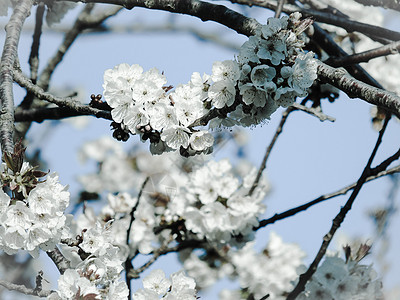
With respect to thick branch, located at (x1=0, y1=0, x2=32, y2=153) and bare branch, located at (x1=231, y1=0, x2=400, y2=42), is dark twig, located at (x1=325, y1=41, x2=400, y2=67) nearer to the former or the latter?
bare branch, located at (x1=231, y1=0, x2=400, y2=42)

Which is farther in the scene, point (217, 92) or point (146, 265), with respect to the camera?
point (146, 265)

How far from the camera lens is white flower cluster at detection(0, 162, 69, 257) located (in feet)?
5.43

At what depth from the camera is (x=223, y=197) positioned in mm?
3295

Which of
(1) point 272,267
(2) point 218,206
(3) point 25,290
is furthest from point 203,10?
(1) point 272,267

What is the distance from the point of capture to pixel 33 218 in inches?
66.4

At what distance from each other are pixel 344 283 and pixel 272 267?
7.73 feet

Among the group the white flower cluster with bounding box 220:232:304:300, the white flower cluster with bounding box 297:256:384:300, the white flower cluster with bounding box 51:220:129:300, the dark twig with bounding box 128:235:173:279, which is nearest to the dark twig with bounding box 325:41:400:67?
the white flower cluster with bounding box 297:256:384:300

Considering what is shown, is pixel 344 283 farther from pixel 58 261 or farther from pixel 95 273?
pixel 58 261

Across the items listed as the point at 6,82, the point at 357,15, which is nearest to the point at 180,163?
the point at 357,15

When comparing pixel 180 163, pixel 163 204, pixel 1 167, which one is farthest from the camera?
pixel 180 163

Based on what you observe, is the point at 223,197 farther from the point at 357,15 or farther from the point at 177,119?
the point at 357,15

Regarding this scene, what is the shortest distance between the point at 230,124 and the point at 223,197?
→ 5.10 ft

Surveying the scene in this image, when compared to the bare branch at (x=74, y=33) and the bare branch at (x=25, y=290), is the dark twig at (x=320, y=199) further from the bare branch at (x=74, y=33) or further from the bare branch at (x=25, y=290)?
the bare branch at (x=74, y=33)

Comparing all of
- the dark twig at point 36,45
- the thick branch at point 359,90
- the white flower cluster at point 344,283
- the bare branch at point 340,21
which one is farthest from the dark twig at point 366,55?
the dark twig at point 36,45
